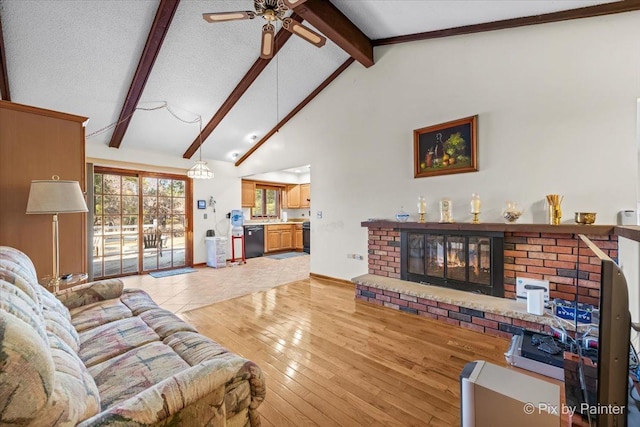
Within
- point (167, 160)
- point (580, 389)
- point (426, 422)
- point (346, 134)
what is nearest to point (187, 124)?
point (167, 160)

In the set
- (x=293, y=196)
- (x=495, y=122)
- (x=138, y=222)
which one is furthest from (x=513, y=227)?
(x=293, y=196)

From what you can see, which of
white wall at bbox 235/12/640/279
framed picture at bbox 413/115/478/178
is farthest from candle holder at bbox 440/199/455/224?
framed picture at bbox 413/115/478/178

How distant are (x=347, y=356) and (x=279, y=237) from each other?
5.67 metres

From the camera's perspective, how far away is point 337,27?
3.16m

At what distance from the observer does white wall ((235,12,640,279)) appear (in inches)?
94.8

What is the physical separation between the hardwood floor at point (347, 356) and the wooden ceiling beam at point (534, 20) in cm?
300

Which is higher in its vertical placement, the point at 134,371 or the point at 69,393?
the point at 69,393

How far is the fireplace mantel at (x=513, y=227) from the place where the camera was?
2273mm

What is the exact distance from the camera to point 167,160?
5523 mm

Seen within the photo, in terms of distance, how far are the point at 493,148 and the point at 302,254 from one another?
5.43 metres

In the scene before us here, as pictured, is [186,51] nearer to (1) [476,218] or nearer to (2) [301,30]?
(2) [301,30]

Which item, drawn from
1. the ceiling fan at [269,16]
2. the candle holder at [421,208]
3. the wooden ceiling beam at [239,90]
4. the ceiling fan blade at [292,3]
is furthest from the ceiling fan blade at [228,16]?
the candle holder at [421,208]

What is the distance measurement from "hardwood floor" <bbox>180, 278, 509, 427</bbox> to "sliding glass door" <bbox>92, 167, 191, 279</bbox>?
9.41ft

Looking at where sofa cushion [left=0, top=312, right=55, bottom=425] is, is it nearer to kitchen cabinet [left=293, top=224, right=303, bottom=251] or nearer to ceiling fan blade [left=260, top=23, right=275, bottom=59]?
ceiling fan blade [left=260, top=23, right=275, bottom=59]
